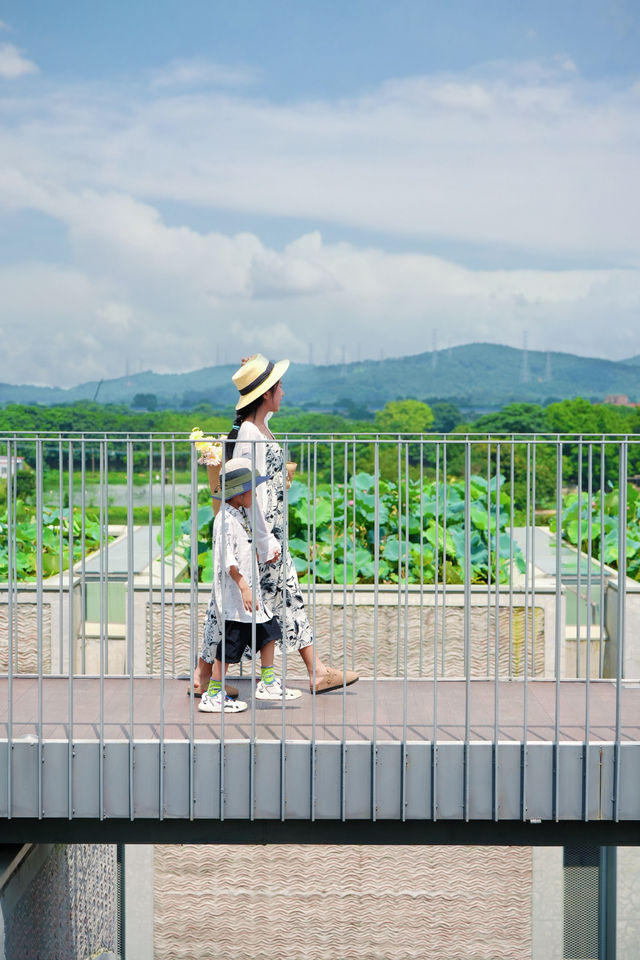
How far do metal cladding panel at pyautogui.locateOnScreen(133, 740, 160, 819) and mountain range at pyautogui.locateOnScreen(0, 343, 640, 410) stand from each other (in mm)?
113235

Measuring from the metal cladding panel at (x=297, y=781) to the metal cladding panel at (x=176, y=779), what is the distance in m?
0.36

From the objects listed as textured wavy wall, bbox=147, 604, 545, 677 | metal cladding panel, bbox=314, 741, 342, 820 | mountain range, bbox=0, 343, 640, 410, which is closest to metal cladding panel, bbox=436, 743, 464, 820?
metal cladding panel, bbox=314, 741, 342, 820

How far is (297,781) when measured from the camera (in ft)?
13.2

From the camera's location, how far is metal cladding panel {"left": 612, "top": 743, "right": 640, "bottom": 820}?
4.05 m

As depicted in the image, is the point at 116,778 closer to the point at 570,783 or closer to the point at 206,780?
the point at 206,780

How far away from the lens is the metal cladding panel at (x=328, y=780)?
13.2ft

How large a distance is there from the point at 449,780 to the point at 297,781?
55cm

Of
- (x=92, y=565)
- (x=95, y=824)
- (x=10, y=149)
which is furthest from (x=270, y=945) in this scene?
(x=10, y=149)

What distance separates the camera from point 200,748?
404 cm

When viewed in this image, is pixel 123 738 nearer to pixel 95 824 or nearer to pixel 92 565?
pixel 95 824

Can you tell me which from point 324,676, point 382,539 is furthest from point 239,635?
point 382,539

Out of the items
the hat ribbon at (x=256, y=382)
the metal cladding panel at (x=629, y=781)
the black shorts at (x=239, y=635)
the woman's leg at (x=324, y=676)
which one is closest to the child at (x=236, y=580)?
the black shorts at (x=239, y=635)

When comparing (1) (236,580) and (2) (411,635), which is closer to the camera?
(1) (236,580)

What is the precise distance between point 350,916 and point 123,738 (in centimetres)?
508
